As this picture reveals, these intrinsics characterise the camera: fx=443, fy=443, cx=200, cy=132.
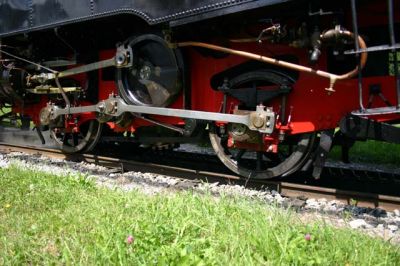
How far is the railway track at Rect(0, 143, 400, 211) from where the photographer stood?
4.15 metres

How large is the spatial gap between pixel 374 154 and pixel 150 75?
3970 millimetres

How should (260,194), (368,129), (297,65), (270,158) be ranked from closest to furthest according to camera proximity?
(368,129) < (297,65) < (260,194) < (270,158)

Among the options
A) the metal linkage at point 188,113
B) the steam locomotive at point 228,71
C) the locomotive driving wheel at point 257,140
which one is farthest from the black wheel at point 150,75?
the locomotive driving wheel at point 257,140

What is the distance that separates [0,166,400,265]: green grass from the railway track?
878 millimetres

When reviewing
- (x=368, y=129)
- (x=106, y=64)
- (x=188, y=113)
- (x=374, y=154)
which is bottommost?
(x=374, y=154)

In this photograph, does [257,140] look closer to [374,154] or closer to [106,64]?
[106,64]

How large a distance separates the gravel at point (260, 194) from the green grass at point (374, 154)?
267 centimetres

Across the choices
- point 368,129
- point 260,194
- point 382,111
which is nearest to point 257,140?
point 260,194

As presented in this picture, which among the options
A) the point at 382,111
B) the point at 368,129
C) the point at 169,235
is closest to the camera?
the point at 169,235

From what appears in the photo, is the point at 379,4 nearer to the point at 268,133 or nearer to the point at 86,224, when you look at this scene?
the point at 268,133

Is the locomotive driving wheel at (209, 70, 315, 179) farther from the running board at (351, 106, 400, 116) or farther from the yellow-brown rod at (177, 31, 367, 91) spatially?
the running board at (351, 106, 400, 116)

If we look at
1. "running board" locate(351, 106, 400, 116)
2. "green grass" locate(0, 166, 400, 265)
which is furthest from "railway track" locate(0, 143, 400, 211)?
"running board" locate(351, 106, 400, 116)

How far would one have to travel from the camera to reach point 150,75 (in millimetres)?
5344

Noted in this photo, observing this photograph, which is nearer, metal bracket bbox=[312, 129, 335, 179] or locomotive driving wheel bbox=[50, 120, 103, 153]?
metal bracket bbox=[312, 129, 335, 179]
